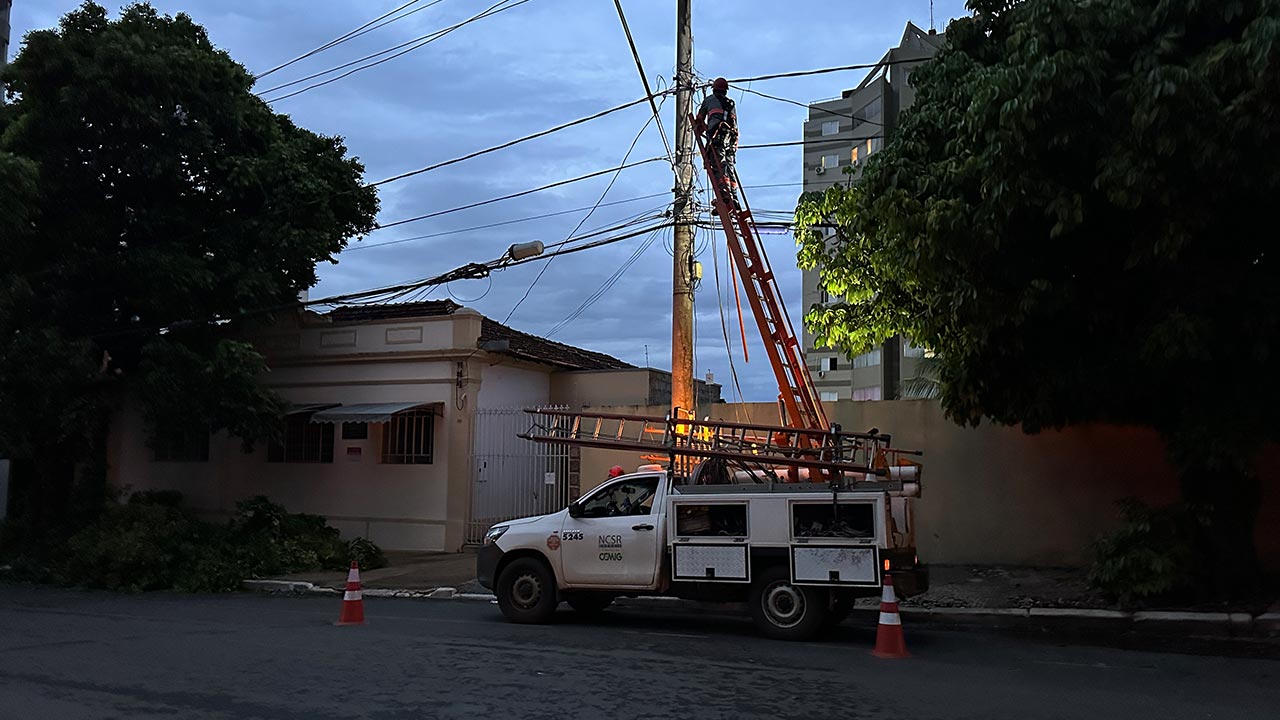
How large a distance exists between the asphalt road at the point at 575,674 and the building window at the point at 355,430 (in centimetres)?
851

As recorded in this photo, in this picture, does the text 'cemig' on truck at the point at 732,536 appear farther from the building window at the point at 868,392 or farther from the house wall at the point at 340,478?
the building window at the point at 868,392

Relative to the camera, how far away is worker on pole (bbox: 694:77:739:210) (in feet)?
41.7

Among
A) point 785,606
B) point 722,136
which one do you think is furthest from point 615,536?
point 722,136

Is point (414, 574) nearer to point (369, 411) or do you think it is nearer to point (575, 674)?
point (369, 411)

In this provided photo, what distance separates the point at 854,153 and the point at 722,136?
43.7 m

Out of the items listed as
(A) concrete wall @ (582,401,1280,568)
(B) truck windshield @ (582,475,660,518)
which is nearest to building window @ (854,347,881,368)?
(A) concrete wall @ (582,401,1280,568)

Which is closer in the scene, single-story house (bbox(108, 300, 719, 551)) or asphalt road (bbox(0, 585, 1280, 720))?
asphalt road (bbox(0, 585, 1280, 720))

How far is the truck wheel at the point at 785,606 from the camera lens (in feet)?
32.0

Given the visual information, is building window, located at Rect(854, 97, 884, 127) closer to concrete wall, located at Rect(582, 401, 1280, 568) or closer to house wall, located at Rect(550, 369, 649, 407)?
house wall, located at Rect(550, 369, 649, 407)

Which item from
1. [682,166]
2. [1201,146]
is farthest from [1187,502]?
[682,166]

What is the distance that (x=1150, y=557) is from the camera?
35.0 ft

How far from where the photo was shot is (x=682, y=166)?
1448 cm

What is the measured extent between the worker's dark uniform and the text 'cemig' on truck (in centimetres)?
330

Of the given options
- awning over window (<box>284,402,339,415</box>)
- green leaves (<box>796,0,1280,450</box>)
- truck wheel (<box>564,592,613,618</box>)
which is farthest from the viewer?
awning over window (<box>284,402,339,415</box>)
